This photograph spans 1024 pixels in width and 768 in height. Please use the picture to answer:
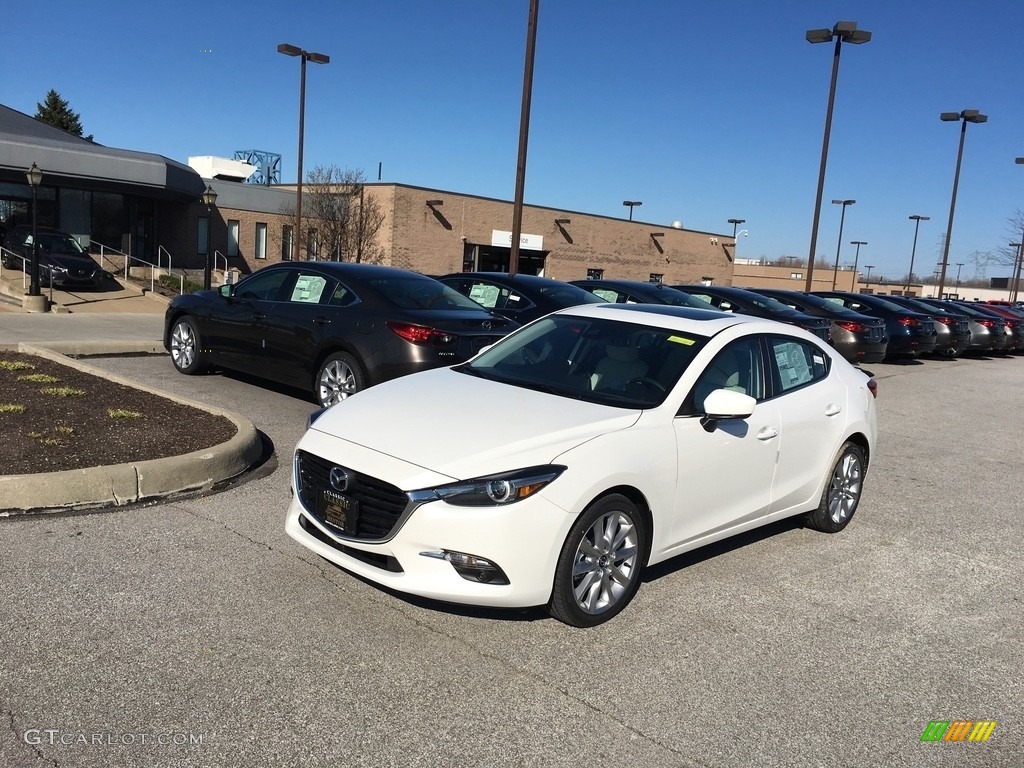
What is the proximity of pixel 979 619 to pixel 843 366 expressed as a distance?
213 cm

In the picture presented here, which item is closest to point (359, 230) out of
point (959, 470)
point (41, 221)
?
point (41, 221)

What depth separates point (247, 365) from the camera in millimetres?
9266

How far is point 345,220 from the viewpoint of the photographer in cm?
3647

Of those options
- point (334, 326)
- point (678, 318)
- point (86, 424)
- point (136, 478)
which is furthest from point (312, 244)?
point (678, 318)

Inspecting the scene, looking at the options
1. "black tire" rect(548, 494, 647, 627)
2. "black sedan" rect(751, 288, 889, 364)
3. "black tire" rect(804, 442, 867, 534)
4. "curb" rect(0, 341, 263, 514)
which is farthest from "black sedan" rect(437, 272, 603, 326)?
"black sedan" rect(751, 288, 889, 364)

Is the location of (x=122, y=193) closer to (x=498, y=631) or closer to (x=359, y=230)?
(x=359, y=230)

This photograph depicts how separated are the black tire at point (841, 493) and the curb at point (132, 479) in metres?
4.22

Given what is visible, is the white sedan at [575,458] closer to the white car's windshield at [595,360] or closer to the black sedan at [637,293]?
the white car's windshield at [595,360]

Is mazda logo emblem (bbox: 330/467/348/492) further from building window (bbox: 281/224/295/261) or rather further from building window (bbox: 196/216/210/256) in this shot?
building window (bbox: 281/224/295/261)

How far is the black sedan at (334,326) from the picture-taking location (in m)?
7.88

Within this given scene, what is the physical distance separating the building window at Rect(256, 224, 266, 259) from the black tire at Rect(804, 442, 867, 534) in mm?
33780

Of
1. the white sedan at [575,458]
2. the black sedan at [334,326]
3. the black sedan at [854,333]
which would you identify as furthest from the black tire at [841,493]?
the black sedan at [854,333]

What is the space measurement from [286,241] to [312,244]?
1184mm

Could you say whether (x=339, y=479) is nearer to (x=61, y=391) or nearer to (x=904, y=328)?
(x=61, y=391)
